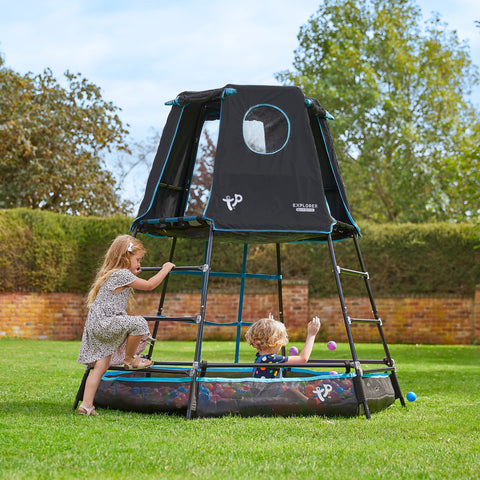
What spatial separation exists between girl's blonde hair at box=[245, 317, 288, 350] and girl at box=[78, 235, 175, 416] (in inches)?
35.4

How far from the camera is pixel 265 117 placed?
6.13 meters

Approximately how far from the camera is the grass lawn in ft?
11.5

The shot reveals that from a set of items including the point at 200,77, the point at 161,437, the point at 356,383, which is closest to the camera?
the point at 161,437

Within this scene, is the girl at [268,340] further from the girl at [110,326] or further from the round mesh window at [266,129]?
the round mesh window at [266,129]

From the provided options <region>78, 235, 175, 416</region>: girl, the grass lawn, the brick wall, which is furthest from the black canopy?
the brick wall

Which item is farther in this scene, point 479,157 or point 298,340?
point 298,340

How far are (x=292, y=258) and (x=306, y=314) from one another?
5.26ft

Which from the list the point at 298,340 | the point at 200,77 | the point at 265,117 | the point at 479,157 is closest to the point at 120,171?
the point at 200,77

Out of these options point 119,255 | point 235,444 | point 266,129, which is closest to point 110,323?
point 119,255

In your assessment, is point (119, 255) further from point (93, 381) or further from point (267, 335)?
point (267, 335)

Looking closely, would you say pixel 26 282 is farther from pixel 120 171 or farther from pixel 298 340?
pixel 120 171

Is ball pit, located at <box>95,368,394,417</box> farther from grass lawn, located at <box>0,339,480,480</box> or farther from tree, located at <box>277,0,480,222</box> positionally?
tree, located at <box>277,0,480,222</box>

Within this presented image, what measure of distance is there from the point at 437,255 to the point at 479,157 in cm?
413

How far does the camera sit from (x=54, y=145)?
21734 millimetres
